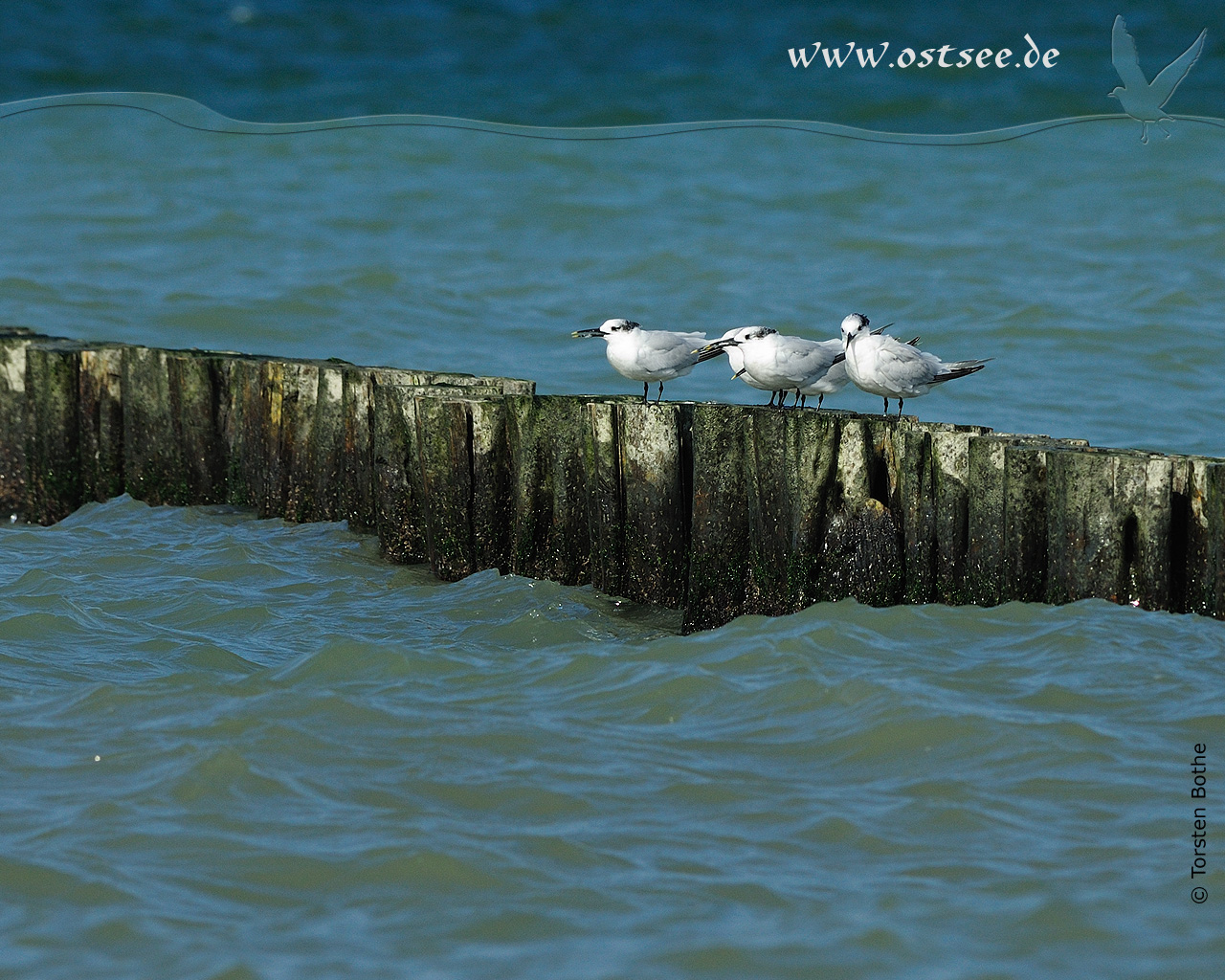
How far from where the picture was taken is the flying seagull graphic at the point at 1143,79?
41.9ft

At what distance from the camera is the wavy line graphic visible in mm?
21812

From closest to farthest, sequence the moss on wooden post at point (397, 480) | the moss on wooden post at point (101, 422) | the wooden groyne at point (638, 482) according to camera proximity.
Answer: the wooden groyne at point (638, 482) < the moss on wooden post at point (397, 480) < the moss on wooden post at point (101, 422)

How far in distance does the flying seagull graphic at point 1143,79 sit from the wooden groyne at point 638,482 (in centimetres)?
799

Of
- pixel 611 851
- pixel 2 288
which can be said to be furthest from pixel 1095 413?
pixel 2 288

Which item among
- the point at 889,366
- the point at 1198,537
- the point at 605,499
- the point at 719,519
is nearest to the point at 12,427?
the point at 605,499

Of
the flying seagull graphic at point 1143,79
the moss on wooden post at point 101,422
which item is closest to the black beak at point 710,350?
the moss on wooden post at point 101,422

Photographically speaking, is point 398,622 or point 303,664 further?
point 398,622

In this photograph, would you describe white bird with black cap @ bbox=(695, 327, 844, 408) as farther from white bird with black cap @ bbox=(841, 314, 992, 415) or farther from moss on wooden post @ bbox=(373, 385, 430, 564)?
moss on wooden post @ bbox=(373, 385, 430, 564)

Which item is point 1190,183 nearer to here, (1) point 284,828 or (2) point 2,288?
(2) point 2,288

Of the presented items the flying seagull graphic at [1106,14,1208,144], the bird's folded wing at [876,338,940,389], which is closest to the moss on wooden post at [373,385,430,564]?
the bird's folded wing at [876,338,940,389]

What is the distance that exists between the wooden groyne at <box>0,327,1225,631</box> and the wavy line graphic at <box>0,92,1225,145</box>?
50.2 feet

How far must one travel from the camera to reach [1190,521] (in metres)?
5.13

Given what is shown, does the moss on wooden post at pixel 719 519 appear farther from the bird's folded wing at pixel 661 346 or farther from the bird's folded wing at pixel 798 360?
the bird's folded wing at pixel 661 346

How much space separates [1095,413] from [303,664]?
7653 millimetres
